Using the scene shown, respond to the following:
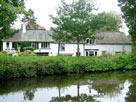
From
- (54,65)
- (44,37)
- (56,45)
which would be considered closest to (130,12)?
(56,45)

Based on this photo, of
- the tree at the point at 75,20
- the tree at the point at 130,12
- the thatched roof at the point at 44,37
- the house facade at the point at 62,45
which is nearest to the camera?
the tree at the point at 75,20

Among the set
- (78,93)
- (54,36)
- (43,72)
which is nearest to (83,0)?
(54,36)

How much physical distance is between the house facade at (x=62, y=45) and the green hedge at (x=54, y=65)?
10.7m

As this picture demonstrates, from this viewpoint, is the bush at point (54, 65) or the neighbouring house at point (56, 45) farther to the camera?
the neighbouring house at point (56, 45)

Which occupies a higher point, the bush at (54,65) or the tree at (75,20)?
the tree at (75,20)

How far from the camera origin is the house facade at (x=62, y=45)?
1363 inches

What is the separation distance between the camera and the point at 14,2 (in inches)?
532

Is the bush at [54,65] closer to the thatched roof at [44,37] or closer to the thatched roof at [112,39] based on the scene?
the thatched roof at [112,39]

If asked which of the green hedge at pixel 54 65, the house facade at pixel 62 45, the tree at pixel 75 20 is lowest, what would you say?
the green hedge at pixel 54 65

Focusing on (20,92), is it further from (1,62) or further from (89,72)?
(89,72)

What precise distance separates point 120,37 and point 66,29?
18407mm

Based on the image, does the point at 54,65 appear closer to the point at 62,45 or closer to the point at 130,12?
the point at 62,45

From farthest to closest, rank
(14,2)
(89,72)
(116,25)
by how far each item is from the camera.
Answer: (116,25)
(89,72)
(14,2)

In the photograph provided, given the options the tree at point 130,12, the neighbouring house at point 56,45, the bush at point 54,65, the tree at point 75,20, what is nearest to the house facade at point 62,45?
the neighbouring house at point 56,45
